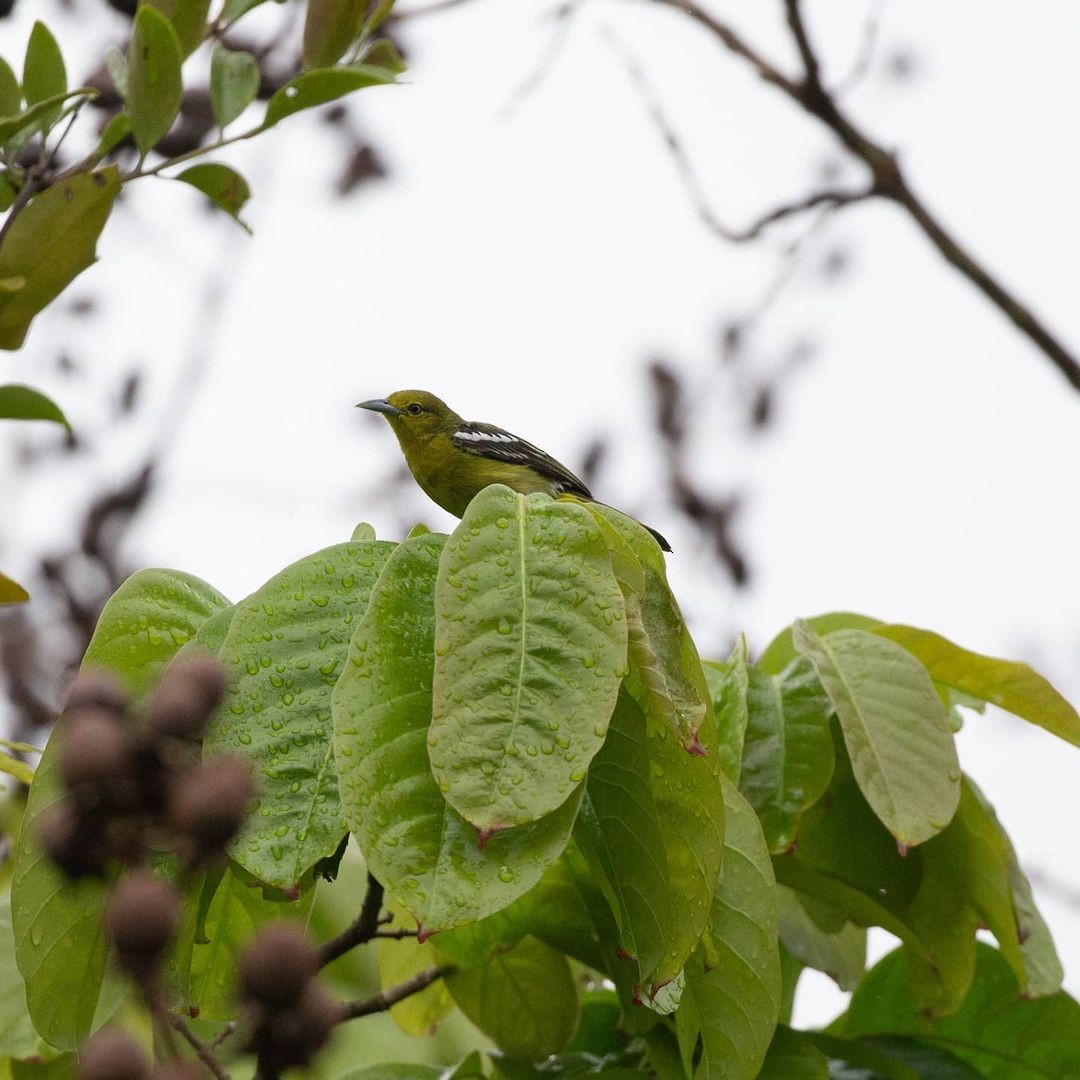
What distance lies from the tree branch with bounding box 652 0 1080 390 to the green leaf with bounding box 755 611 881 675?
4.84 ft

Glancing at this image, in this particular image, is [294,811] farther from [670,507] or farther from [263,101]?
[670,507]

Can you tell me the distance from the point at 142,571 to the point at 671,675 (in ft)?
2.34

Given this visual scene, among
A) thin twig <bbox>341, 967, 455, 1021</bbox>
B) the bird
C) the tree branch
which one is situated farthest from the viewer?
the bird

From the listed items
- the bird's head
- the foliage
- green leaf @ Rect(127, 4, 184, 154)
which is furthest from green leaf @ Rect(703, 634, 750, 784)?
the bird's head

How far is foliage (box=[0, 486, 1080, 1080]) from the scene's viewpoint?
4.59 ft

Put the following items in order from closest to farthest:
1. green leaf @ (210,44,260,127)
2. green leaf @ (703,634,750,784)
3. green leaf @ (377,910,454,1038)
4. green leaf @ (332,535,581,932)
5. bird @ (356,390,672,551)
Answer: green leaf @ (332,535,581,932) < green leaf @ (703,634,750,784) < green leaf @ (210,44,260,127) < green leaf @ (377,910,454,1038) < bird @ (356,390,672,551)

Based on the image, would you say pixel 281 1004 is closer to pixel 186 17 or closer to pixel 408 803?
pixel 408 803

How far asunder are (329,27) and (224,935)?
1507 mm

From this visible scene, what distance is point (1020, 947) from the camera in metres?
2.10

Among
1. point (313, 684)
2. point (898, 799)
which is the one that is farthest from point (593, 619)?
point (898, 799)

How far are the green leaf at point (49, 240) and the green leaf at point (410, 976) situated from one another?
1204 mm

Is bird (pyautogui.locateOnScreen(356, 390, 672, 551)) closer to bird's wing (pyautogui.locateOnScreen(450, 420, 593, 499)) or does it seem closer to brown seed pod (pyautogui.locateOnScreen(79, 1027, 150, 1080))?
bird's wing (pyautogui.locateOnScreen(450, 420, 593, 499))

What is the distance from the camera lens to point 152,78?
2102 millimetres

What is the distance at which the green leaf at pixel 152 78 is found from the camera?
2.04 metres
